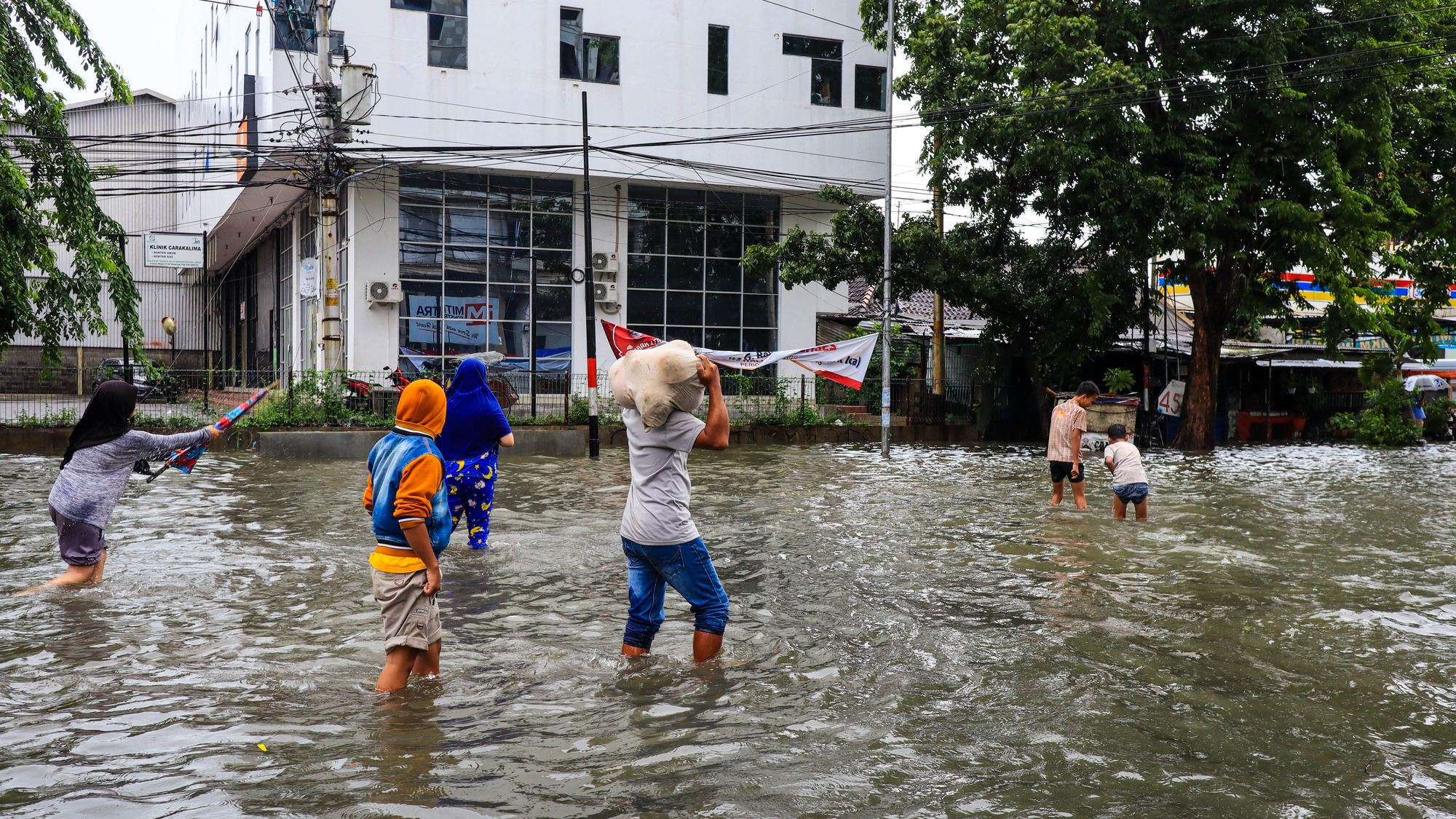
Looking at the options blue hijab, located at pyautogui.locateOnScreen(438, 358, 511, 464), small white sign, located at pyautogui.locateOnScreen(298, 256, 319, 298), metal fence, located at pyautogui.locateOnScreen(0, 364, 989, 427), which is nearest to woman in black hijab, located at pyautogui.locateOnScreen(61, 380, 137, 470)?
blue hijab, located at pyautogui.locateOnScreen(438, 358, 511, 464)

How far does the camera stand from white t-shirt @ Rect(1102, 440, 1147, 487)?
1159 centimetres

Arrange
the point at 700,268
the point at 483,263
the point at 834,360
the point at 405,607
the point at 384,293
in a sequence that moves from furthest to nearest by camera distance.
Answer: the point at 700,268, the point at 483,263, the point at 384,293, the point at 834,360, the point at 405,607

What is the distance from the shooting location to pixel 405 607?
4.87 meters

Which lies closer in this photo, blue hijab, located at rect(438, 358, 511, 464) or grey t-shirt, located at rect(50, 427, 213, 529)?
grey t-shirt, located at rect(50, 427, 213, 529)

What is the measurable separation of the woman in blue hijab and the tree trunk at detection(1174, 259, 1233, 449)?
20718 millimetres

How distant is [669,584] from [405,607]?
1.33m

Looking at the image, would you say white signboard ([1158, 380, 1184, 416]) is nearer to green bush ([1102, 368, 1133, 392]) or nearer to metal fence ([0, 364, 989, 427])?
green bush ([1102, 368, 1133, 392])

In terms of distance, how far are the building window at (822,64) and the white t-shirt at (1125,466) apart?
67.4 ft

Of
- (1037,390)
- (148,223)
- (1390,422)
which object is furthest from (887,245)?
(148,223)

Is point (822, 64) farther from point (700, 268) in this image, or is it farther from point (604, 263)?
point (604, 263)

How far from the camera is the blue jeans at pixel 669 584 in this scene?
5.28 m

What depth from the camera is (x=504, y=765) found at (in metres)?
4.23

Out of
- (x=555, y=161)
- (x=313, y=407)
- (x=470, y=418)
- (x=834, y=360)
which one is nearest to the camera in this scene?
(x=470, y=418)

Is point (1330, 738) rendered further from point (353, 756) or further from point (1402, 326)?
point (1402, 326)
